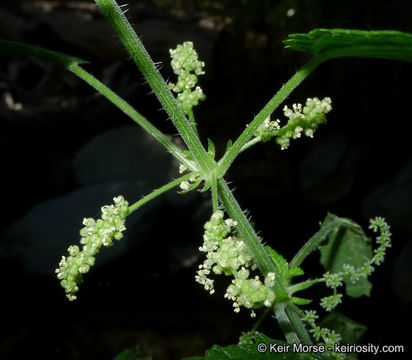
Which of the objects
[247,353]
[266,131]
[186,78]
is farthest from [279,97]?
[247,353]

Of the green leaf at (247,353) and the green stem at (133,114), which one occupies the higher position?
the green stem at (133,114)

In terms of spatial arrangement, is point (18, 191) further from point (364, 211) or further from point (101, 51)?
point (364, 211)

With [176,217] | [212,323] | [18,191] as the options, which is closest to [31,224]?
[18,191]

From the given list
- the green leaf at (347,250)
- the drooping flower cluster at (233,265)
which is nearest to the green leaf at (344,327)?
the green leaf at (347,250)

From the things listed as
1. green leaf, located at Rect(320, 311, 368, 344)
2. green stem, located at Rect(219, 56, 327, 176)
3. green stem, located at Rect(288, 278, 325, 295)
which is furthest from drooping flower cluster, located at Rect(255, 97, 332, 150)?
green leaf, located at Rect(320, 311, 368, 344)

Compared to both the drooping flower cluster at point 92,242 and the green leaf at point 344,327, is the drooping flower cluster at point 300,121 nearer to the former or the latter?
the drooping flower cluster at point 92,242

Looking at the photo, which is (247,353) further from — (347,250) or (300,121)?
(347,250)
